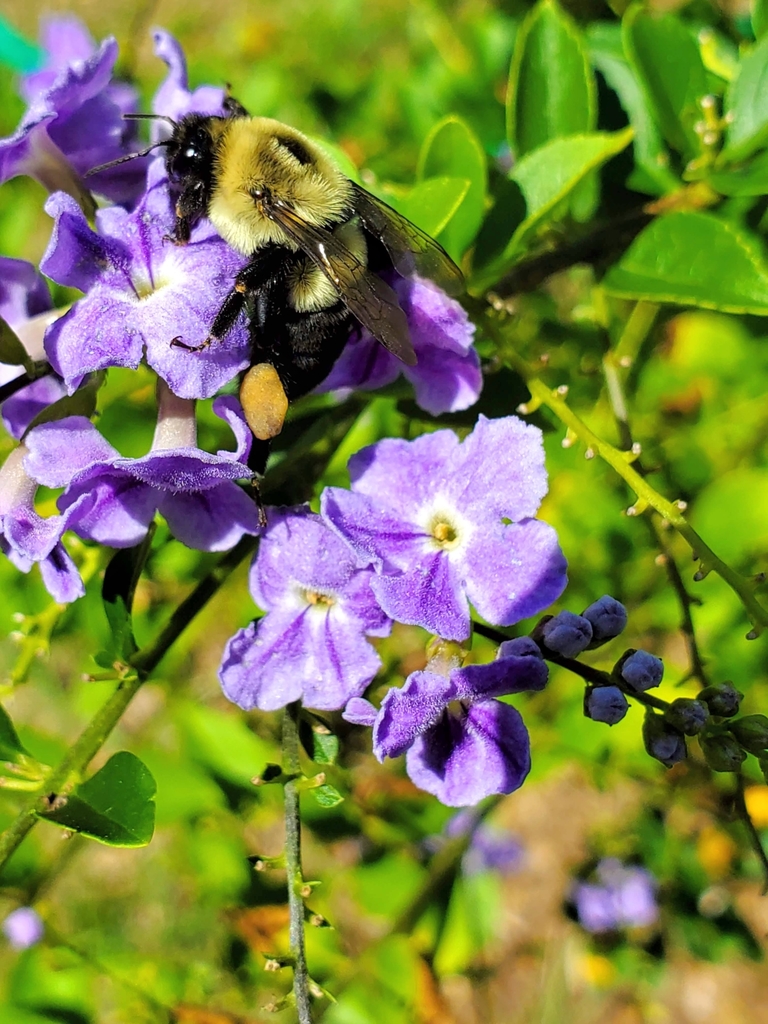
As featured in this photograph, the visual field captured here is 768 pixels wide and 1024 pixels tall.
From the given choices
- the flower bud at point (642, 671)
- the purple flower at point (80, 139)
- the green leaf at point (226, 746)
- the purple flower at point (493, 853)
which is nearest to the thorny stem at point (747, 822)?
the flower bud at point (642, 671)

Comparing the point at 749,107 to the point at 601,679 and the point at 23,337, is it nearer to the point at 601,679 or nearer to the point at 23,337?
the point at 601,679

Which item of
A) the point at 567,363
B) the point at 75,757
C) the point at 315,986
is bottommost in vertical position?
the point at 567,363

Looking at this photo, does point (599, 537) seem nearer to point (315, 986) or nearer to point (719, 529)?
point (719, 529)

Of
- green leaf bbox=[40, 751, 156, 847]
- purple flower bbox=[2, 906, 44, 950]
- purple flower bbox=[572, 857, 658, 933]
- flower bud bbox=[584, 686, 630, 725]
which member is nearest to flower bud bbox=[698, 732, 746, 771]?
flower bud bbox=[584, 686, 630, 725]

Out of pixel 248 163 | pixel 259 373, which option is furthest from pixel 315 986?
pixel 248 163

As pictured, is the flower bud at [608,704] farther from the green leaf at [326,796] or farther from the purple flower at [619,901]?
the purple flower at [619,901]

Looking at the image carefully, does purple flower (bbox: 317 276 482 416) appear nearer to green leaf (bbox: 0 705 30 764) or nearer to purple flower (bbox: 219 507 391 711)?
purple flower (bbox: 219 507 391 711)
